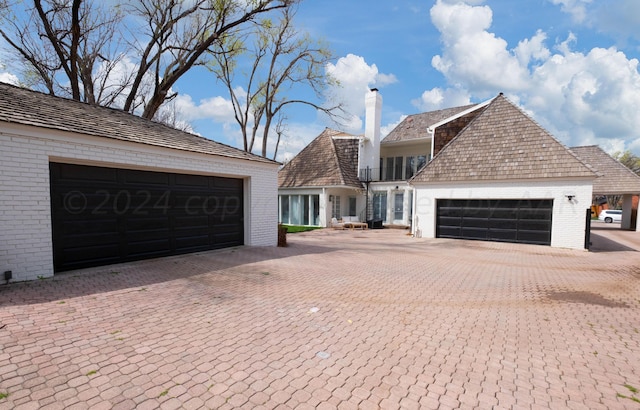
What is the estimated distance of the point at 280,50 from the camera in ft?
80.0

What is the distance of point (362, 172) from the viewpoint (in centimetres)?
2298

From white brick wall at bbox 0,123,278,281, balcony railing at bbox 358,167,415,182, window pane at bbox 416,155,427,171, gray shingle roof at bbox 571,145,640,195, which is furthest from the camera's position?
Result: window pane at bbox 416,155,427,171

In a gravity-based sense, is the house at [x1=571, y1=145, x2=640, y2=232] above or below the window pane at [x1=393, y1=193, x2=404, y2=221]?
above

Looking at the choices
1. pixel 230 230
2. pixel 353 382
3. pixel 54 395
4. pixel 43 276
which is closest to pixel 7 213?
pixel 43 276

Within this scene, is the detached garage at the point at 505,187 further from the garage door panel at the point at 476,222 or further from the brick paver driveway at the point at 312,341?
the brick paver driveway at the point at 312,341

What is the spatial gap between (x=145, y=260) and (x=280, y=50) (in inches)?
825

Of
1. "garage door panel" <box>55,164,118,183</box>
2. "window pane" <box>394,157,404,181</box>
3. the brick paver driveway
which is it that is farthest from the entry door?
"garage door panel" <box>55,164,118,183</box>

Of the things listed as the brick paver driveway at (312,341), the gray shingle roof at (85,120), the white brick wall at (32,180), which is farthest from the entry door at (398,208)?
the white brick wall at (32,180)

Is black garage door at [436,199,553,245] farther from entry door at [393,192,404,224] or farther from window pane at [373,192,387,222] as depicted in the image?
window pane at [373,192,387,222]

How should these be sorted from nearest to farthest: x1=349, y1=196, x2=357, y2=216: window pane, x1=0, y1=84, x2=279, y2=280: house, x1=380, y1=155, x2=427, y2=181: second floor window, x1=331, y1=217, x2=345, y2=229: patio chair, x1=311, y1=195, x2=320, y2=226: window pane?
x1=0, y1=84, x2=279, y2=280: house → x1=331, y1=217, x2=345, y2=229: patio chair → x1=311, y1=195, x2=320, y2=226: window pane → x1=380, y1=155, x2=427, y2=181: second floor window → x1=349, y1=196, x2=357, y2=216: window pane

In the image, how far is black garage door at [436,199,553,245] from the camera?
14.0 metres

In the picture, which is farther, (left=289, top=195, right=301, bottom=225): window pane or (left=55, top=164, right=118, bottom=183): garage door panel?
(left=289, top=195, right=301, bottom=225): window pane

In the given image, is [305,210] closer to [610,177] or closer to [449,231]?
[449,231]

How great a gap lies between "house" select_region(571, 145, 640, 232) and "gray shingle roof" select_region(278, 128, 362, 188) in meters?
17.3
